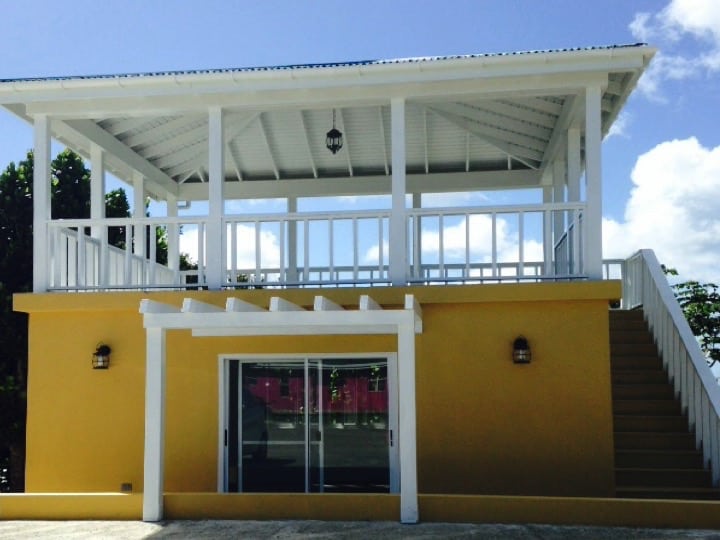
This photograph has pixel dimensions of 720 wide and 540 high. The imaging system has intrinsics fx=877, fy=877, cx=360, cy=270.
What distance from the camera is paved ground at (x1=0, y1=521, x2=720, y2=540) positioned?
8.62 metres

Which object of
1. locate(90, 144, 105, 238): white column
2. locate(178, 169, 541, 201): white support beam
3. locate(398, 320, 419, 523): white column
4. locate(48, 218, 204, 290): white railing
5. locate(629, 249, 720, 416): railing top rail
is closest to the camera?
locate(398, 320, 419, 523): white column

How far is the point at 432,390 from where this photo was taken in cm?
1112

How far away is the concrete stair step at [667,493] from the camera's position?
10.6 m

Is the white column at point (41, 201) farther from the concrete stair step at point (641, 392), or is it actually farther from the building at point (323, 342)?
the concrete stair step at point (641, 392)

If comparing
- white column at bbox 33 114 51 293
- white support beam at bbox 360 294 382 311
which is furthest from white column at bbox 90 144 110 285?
white support beam at bbox 360 294 382 311

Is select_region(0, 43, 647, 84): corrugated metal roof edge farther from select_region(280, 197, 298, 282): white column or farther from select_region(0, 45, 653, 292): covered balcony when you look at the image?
select_region(280, 197, 298, 282): white column

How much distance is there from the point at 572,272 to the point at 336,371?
3.59 m

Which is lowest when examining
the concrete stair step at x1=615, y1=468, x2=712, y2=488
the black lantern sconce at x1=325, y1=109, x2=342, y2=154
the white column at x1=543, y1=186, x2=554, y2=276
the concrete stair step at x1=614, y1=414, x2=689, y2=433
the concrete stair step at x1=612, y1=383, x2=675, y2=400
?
the concrete stair step at x1=615, y1=468, x2=712, y2=488

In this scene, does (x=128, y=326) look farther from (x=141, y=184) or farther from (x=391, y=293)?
(x=141, y=184)

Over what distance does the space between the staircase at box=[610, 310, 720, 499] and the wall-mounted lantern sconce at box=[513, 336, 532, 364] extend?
1.96 m

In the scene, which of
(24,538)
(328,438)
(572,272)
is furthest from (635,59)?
(24,538)

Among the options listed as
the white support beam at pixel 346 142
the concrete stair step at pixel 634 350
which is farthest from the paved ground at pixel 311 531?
the white support beam at pixel 346 142

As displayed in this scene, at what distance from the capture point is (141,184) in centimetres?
1553

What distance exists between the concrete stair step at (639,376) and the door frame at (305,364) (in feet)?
11.4
